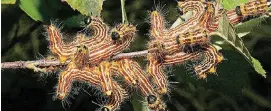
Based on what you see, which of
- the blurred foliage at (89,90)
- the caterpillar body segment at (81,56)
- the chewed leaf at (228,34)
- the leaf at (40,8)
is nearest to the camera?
the chewed leaf at (228,34)

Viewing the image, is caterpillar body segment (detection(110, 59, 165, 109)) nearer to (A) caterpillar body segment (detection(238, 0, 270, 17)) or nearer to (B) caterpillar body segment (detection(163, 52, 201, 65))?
(B) caterpillar body segment (detection(163, 52, 201, 65))

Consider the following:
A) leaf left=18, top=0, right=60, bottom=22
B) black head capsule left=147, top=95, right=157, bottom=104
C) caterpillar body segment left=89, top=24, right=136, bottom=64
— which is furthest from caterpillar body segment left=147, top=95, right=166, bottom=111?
leaf left=18, top=0, right=60, bottom=22

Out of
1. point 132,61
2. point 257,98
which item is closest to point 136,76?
point 132,61

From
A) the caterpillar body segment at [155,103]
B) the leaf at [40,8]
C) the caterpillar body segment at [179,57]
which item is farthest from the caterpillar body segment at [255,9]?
the leaf at [40,8]

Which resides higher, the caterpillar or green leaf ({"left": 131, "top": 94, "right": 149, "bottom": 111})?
the caterpillar

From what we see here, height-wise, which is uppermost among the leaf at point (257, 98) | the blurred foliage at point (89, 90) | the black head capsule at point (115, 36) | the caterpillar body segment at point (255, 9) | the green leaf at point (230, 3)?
the green leaf at point (230, 3)

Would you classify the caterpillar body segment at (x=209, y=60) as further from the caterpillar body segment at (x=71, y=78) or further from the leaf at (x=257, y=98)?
the leaf at (x=257, y=98)

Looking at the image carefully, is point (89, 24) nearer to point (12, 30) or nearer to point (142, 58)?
point (142, 58)

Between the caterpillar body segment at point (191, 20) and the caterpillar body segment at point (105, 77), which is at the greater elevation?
the caterpillar body segment at point (191, 20)
